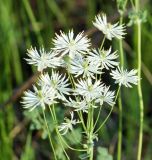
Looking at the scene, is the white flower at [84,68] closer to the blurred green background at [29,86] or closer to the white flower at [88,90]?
the white flower at [88,90]

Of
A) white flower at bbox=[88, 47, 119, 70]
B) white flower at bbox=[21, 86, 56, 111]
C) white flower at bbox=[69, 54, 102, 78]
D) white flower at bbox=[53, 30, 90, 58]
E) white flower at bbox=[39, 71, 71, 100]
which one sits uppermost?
white flower at bbox=[53, 30, 90, 58]

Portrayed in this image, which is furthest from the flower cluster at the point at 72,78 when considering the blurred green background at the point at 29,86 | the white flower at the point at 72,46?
the blurred green background at the point at 29,86

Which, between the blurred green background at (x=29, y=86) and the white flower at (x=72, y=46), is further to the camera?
the blurred green background at (x=29, y=86)

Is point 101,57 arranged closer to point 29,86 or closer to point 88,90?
point 88,90

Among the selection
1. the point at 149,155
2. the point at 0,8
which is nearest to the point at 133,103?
the point at 149,155

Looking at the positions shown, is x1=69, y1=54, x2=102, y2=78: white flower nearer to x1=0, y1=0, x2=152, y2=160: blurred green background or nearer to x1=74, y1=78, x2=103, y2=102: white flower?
x1=74, y1=78, x2=103, y2=102: white flower

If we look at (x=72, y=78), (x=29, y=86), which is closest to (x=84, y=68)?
(x=72, y=78)

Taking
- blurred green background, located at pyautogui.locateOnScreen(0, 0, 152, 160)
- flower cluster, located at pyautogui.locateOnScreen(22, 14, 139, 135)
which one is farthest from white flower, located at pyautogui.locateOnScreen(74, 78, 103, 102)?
blurred green background, located at pyautogui.locateOnScreen(0, 0, 152, 160)

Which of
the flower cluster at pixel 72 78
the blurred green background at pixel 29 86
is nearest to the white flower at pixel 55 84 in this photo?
the flower cluster at pixel 72 78

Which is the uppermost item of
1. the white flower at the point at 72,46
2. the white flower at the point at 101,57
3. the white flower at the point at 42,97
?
the white flower at the point at 72,46

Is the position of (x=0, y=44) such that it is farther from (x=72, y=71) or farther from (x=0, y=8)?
(x=72, y=71)

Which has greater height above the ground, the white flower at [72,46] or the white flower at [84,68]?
the white flower at [72,46]
